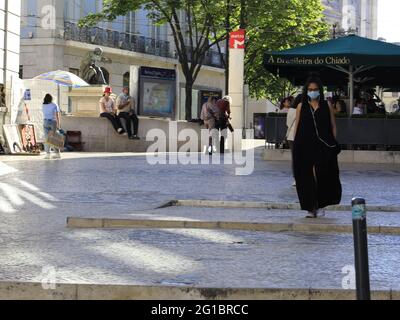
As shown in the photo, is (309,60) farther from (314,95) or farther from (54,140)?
(314,95)

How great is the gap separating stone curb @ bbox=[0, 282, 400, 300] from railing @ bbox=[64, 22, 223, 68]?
121 ft

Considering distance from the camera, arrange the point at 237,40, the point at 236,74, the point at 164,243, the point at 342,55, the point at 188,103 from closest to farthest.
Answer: the point at 164,243
the point at 342,55
the point at 237,40
the point at 236,74
the point at 188,103

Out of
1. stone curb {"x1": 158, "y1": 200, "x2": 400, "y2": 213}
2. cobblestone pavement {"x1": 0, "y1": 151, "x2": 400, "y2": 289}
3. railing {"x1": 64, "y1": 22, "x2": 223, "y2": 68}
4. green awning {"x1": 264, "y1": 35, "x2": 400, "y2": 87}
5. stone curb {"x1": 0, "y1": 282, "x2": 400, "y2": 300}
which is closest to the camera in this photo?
stone curb {"x1": 0, "y1": 282, "x2": 400, "y2": 300}

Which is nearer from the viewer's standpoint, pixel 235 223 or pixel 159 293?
pixel 159 293

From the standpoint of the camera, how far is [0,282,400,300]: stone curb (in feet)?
17.8

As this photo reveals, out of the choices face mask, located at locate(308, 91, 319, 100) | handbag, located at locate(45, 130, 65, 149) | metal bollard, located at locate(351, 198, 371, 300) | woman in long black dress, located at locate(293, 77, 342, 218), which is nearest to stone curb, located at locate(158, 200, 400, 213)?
woman in long black dress, located at locate(293, 77, 342, 218)

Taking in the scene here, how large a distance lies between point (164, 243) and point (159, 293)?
2029mm

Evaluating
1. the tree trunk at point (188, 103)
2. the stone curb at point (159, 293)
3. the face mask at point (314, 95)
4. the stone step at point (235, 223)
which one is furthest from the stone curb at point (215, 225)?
the tree trunk at point (188, 103)

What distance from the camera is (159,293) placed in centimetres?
548

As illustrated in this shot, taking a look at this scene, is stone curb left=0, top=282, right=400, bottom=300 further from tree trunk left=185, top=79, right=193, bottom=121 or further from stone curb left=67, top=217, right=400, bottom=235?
tree trunk left=185, top=79, right=193, bottom=121

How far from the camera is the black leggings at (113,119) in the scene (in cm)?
2438

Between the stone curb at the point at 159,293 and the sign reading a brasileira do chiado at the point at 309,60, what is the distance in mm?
13601

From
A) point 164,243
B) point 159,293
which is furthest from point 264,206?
point 159,293

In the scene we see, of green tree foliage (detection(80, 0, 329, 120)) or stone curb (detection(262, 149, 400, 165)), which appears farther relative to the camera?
green tree foliage (detection(80, 0, 329, 120))
